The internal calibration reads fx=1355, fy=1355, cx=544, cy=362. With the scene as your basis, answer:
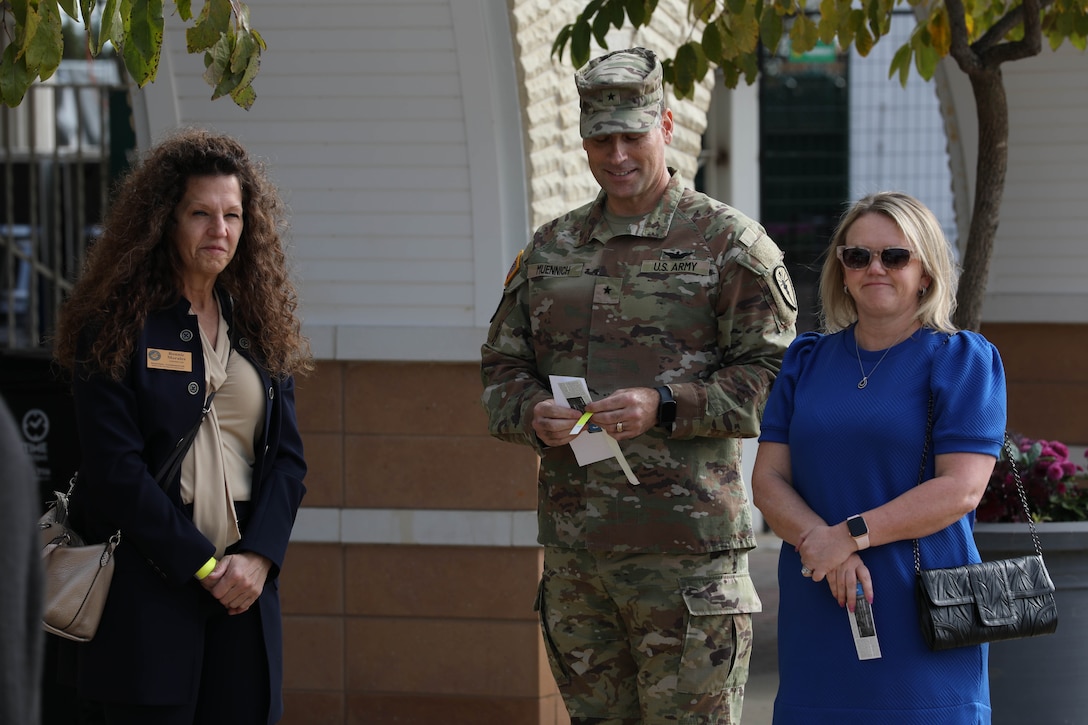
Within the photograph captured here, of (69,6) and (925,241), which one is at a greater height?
(69,6)

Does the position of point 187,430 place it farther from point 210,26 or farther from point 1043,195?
point 1043,195

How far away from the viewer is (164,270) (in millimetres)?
3283

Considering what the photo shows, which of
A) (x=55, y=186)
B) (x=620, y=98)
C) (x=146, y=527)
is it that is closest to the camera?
(x=146, y=527)

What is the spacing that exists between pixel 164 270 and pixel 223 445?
452mm

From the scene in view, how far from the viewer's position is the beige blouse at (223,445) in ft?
10.4

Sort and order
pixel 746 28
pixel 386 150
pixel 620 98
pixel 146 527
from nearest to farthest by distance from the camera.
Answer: pixel 146 527 < pixel 620 98 < pixel 746 28 < pixel 386 150

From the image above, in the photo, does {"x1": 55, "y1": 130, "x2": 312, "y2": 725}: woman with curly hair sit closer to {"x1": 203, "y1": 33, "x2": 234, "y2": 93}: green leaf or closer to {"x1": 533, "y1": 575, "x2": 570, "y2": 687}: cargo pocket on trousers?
{"x1": 203, "y1": 33, "x2": 234, "y2": 93}: green leaf

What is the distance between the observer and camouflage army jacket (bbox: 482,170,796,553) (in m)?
3.24

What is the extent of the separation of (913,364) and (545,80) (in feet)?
8.36

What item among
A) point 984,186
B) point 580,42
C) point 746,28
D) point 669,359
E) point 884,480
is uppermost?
point 746,28

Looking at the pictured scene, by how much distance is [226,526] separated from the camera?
319cm

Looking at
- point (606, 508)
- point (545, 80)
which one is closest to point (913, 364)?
point (606, 508)

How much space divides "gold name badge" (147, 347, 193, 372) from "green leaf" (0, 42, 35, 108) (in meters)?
0.66

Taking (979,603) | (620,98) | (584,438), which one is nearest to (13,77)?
(620,98)
